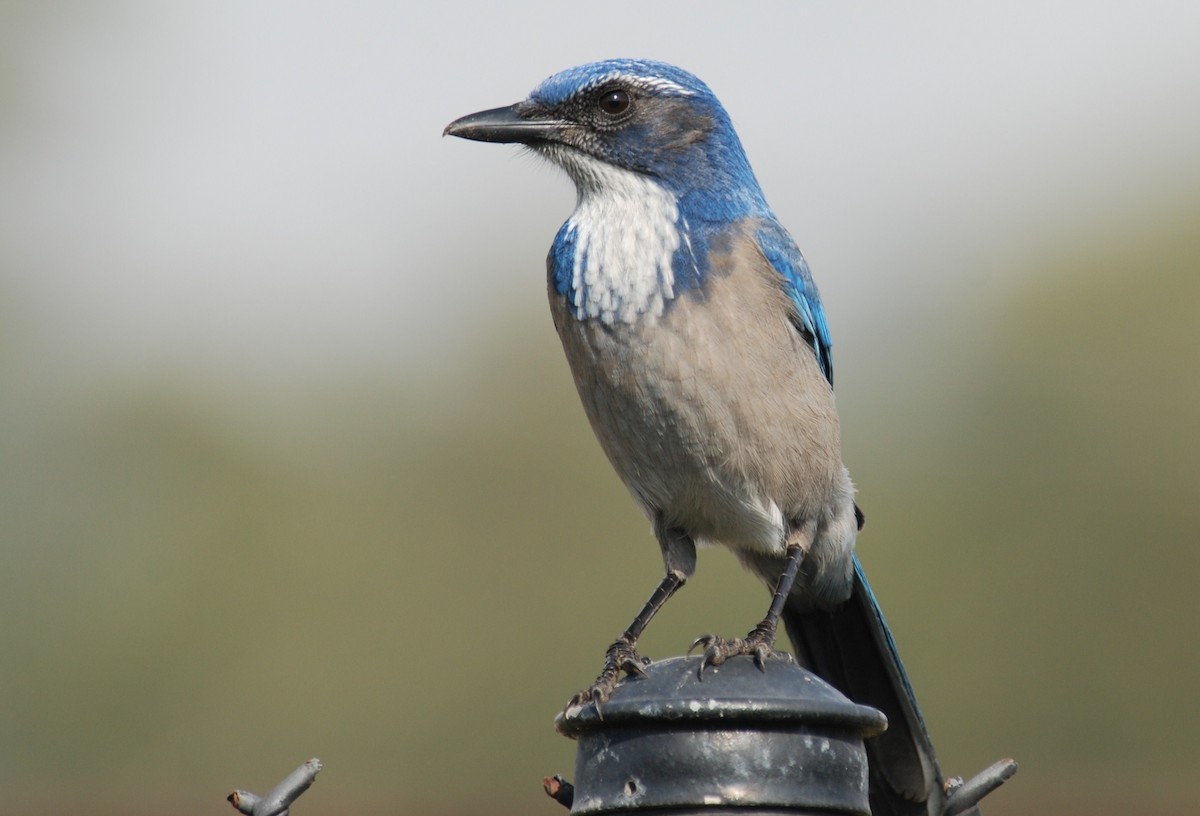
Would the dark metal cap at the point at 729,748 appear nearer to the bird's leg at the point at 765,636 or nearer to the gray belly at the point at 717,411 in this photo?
the bird's leg at the point at 765,636

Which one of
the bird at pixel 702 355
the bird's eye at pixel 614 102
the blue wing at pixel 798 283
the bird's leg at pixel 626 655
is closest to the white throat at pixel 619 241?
the bird at pixel 702 355

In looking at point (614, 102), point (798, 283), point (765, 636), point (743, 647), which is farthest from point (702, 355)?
point (743, 647)

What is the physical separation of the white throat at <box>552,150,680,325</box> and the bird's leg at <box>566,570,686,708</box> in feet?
3.38

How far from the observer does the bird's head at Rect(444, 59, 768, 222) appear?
5.98 metres

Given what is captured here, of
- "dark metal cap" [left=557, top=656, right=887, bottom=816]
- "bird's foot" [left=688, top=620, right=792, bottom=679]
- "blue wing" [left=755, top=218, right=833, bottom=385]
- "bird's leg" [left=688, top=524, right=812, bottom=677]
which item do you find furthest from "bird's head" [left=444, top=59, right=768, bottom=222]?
"dark metal cap" [left=557, top=656, right=887, bottom=816]

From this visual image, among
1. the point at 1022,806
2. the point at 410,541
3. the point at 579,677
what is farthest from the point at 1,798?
the point at 1022,806

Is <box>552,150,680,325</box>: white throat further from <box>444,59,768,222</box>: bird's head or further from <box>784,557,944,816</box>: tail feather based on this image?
<box>784,557,944,816</box>: tail feather

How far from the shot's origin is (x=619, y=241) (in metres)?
5.70

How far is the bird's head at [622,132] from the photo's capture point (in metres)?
5.98

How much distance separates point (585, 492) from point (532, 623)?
1.57 m

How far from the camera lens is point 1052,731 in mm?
12727

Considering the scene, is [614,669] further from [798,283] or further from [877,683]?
[798,283]

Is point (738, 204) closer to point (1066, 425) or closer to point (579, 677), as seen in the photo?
point (579, 677)

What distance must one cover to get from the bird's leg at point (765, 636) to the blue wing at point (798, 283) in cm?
71
